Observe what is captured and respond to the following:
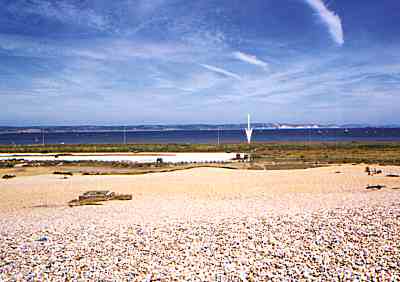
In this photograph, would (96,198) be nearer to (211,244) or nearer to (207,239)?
(207,239)

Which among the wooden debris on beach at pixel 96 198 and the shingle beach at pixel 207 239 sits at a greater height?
the shingle beach at pixel 207 239

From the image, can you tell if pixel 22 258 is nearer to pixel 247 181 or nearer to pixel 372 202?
pixel 372 202

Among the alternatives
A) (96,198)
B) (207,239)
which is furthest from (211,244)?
(96,198)

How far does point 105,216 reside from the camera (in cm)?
987

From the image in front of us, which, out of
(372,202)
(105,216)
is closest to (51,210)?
(105,216)

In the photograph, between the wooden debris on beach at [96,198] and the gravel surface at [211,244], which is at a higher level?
the gravel surface at [211,244]

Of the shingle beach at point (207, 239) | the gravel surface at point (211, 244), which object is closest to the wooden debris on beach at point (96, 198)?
the shingle beach at point (207, 239)

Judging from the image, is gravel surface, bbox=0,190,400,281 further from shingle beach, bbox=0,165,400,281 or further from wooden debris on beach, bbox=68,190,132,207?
wooden debris on beach, bbox=68,190,132,207

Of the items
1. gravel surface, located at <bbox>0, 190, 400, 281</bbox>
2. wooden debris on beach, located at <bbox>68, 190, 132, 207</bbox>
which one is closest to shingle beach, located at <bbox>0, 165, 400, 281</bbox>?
gravel surface, located at <bbox>0, 190, 400, 281</bbox>

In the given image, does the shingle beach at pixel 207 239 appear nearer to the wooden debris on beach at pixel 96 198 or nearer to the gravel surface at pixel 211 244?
the gravel surface at pixel 211 244

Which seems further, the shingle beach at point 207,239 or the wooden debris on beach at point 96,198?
the wooden debris on beach at point 96,198

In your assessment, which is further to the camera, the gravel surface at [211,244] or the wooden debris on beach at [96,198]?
the wooden debris on beach at [96,198]

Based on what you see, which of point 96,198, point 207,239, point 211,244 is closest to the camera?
point 211,244

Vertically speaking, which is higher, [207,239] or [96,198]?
[207,239]
